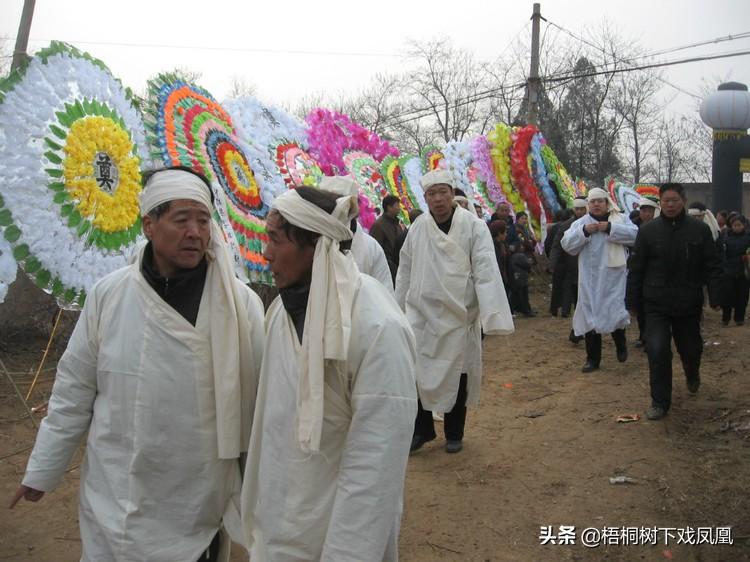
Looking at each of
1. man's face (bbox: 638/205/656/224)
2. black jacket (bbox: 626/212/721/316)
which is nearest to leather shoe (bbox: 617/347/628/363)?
black jacket (bbox: 626/212/721/316)

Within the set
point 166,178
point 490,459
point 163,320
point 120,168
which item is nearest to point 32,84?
point 120,168

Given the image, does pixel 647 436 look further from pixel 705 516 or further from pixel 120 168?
pixel 120 168

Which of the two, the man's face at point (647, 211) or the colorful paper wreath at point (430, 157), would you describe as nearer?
the man's face at point (647, 211)

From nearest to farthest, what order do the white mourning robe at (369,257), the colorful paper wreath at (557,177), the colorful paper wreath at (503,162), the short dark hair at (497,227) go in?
1. the white mourning robe at (369,257)
2. the short dark hair at (497,227)
3. the colorful paper wreath at (503,162)
4. the colorful paper wreath at (557,177)

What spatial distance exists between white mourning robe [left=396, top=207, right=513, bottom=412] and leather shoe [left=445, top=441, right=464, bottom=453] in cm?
34

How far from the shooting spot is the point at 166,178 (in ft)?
7.82

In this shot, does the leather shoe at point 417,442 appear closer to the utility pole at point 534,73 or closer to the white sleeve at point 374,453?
the white sleeve at point 374,453

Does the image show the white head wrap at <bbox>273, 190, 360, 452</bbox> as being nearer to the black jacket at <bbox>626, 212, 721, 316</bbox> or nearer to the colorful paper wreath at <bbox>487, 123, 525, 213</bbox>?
the black jacket at <bbox>626, 212, 721, 316</bbox>

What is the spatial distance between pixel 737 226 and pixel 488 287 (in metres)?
7.86

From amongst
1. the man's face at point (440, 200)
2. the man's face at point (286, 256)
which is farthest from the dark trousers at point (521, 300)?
the man's face at point (286, 256)

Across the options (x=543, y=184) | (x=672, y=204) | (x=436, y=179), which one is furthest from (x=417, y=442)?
(x=543, y=184)

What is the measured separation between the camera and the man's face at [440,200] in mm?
5164

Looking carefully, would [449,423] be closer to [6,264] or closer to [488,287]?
[488,287]

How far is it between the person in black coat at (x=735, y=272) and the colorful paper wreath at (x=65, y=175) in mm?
9051
